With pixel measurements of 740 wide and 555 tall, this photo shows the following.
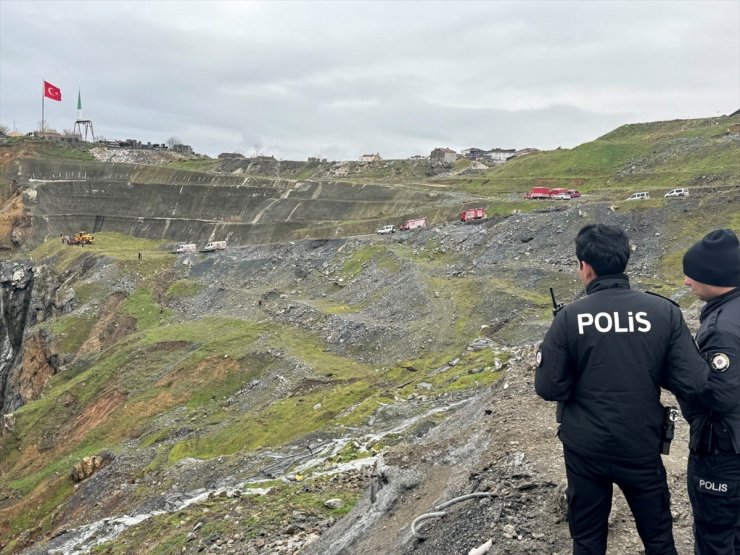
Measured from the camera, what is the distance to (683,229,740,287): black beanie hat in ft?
15.7

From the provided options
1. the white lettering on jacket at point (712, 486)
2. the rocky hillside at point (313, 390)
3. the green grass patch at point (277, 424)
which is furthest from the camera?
the green grass patch at point (277, 424)

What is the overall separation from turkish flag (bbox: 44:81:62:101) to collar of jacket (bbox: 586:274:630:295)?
372 feet

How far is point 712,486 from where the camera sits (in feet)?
15.0

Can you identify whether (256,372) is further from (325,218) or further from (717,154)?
(717,154)

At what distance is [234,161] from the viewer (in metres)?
98.8

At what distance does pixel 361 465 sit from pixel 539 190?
39.1 m

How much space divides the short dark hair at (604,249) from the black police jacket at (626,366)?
212mm

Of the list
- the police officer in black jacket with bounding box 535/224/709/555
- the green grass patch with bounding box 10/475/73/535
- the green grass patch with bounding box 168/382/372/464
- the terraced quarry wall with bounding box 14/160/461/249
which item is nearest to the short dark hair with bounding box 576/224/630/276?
the police officer in black jacket with bounding box 535/224/709/555

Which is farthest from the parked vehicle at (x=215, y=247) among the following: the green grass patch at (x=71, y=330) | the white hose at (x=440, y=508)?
the white hose at (x=440, y=508)

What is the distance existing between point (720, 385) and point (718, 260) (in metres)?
0.98

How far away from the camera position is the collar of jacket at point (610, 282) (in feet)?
15.1

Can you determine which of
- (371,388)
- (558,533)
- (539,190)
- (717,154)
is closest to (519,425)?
(558,533)

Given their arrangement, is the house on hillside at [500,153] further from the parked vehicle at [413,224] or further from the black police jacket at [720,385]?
the black police jacket at [720,385]

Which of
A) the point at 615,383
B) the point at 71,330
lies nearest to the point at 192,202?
the point at 71,330
